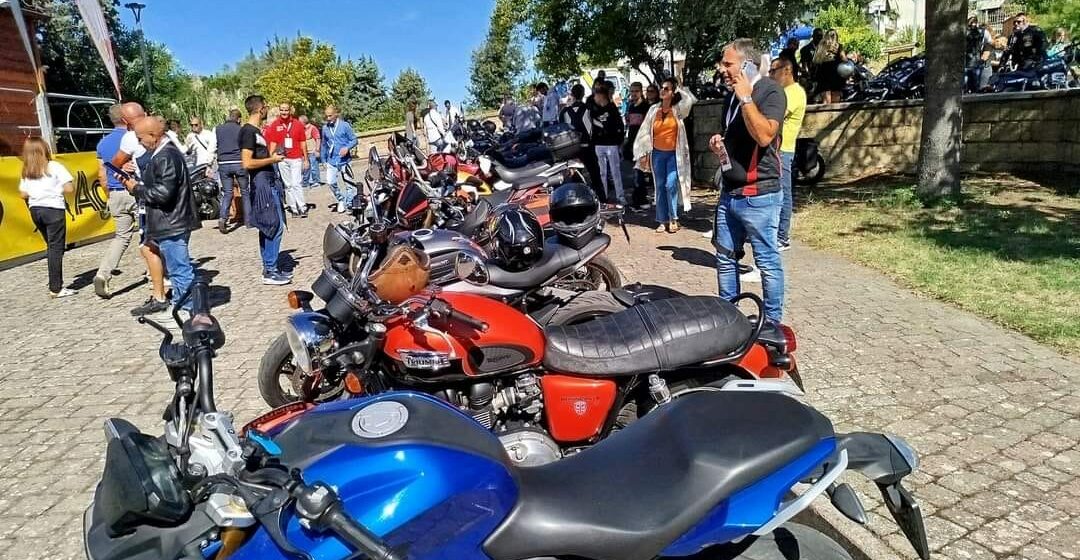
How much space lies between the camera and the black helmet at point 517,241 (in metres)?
4.88

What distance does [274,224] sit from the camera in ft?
26.6

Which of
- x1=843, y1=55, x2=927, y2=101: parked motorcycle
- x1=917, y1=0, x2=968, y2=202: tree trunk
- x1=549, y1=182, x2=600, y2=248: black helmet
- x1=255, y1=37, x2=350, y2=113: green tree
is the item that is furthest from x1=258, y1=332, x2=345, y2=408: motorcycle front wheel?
x1=255, y1=37, x2=350, y2=113: green tree

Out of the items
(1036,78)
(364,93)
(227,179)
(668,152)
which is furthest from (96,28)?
(364,93)

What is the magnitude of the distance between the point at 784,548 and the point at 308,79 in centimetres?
4306

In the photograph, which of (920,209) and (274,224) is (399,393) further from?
(920,209)

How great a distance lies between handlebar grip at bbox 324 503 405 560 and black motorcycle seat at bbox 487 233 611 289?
3.36m

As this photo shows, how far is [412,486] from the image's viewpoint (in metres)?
1.71

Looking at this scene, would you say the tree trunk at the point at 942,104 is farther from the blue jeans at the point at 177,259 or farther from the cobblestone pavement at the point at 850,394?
the blue jeans at the point at 177,259

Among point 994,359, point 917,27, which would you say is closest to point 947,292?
point 994,359

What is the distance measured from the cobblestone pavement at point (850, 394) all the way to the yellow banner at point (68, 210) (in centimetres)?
293

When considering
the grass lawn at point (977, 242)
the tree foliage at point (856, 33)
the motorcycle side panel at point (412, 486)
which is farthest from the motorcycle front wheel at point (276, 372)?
the tree foliage at point (856, 33)

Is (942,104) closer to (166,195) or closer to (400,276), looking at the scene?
(400,276)

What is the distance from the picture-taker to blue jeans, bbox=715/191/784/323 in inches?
194

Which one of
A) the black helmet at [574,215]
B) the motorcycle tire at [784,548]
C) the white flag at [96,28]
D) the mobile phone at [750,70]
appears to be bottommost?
the motorcycle tire at [784,548]
